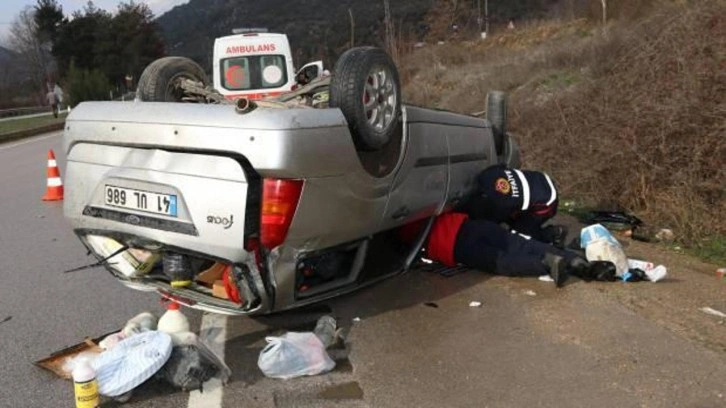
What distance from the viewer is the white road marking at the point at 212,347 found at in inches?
137

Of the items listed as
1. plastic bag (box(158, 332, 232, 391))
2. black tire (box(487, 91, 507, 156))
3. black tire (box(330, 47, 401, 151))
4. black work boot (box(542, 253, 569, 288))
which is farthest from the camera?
black tire (box(487, 91, 507, 156))

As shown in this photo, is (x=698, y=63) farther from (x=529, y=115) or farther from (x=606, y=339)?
(x=529, y=115)

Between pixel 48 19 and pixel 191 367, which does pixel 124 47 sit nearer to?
pixel 48 19

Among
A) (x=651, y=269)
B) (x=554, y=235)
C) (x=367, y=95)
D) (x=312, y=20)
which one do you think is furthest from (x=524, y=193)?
(x=312, y=20)

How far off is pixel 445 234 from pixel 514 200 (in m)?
0.69

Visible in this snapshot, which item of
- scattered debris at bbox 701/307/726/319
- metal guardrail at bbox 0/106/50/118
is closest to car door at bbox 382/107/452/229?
scattered debris at bbox 701/307/726/319

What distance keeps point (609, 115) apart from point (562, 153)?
57.5 inches

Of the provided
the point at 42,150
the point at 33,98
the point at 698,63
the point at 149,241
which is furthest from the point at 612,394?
the point at 33,98

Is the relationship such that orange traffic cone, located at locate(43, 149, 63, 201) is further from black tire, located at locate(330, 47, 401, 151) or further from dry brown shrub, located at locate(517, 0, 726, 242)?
black tire, located at locate(330, 47, 401, 151)

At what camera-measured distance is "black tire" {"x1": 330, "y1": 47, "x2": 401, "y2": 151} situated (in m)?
4.02

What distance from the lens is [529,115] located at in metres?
11.0

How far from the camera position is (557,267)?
16.1ft

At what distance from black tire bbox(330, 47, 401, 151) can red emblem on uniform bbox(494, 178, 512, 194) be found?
1478 millimetres

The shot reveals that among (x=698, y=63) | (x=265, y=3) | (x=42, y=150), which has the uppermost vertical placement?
(x=265, y=3)
